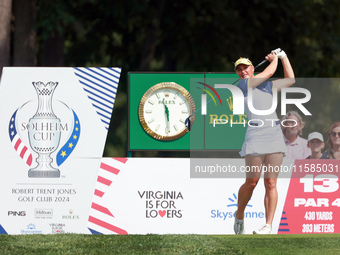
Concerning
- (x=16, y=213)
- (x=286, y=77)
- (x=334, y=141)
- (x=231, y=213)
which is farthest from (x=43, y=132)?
(x=334, y=141)

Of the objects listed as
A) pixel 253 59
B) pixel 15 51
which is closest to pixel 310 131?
pixel 15 51

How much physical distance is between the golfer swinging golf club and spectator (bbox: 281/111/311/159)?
157mm

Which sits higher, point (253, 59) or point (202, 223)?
point (253, 59)

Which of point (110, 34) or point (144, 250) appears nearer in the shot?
point (144, 250)

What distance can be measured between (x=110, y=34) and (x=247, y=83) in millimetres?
12525

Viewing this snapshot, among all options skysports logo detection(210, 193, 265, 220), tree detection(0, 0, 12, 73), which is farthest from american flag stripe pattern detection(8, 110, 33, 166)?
tree detection(0, 0, 12, 73)

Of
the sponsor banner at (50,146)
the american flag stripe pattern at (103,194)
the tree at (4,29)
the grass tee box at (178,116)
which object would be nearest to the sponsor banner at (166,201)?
the american flag stripe pattern at (103,194)

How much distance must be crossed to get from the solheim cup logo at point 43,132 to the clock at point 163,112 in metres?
0.95

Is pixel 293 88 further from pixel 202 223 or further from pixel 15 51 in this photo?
pixel 15 51

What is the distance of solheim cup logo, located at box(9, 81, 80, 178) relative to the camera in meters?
9.97

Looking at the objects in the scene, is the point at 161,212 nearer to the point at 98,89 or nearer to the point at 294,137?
the point at 98,89

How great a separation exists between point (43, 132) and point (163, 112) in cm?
164

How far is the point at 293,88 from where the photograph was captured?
1028 centimetres

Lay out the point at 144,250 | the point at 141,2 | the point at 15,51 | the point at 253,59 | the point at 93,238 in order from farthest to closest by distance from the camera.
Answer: the point at 253,59 → the point at 141,2 → the point at 15,51 → the point at 93,238 → the point at 144,250
